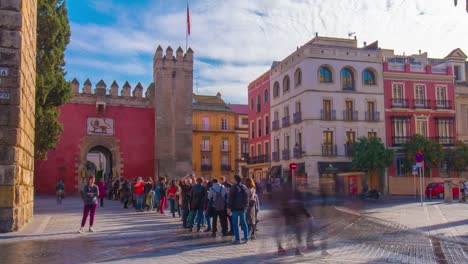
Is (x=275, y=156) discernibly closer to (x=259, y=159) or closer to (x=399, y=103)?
(x=259, y=159)

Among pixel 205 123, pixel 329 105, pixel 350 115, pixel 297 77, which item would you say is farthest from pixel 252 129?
pixel 350 115

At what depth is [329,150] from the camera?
132 feet

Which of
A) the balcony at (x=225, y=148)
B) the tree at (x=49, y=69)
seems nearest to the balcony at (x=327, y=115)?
the balcony at (x=225, y=148)

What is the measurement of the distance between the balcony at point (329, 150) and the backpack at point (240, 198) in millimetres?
29270

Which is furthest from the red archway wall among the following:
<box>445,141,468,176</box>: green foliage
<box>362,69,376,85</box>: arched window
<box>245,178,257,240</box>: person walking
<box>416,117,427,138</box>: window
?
<box>245,178,257,240</box>: person walking

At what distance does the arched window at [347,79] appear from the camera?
4178 centimetres

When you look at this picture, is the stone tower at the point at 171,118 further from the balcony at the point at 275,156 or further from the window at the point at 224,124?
the window at the point at 224,124

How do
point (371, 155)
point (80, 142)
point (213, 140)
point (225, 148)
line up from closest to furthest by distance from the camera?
point (80, 142), point (371, 155), point (213, 140), point (225, 148)

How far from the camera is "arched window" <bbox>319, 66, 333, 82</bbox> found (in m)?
41.1

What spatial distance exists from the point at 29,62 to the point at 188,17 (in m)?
24.7

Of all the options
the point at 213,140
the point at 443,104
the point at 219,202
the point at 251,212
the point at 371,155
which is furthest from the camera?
the point at 213,140

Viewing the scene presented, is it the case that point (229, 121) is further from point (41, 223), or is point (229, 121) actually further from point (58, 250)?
point (58, 250)

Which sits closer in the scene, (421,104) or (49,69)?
(49,69)

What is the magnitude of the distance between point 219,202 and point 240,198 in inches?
58.1
